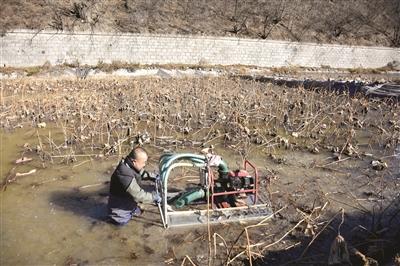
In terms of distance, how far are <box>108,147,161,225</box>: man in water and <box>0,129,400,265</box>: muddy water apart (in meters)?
0.22

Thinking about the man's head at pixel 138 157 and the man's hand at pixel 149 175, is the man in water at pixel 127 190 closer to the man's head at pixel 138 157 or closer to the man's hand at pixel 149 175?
the man's head at pixel 138 157

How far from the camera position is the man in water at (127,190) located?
6062mm

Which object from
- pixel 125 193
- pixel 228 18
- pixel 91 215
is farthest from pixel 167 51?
pixel 125 193

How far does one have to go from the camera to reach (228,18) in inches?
1389

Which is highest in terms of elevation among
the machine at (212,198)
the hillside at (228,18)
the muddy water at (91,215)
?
the hillside at (228,18)

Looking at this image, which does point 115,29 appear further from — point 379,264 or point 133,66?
point 379,264

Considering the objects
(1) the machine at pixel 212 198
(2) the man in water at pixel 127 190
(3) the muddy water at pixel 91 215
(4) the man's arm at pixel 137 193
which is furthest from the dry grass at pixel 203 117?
(4) the man's arm at pixel 137 193

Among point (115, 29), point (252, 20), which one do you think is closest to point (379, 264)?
point (115, 29)

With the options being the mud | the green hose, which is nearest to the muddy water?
the mud

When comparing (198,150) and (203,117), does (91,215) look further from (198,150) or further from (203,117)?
(203,117)

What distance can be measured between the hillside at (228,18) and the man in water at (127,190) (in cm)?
2118

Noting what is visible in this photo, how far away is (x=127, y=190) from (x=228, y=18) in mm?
31161

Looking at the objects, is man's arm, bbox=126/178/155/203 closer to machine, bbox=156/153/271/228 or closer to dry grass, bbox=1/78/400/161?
machine, bbox=156/153/271/228

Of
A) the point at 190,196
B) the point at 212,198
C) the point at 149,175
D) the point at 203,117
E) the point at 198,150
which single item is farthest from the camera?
the point at 203,117
